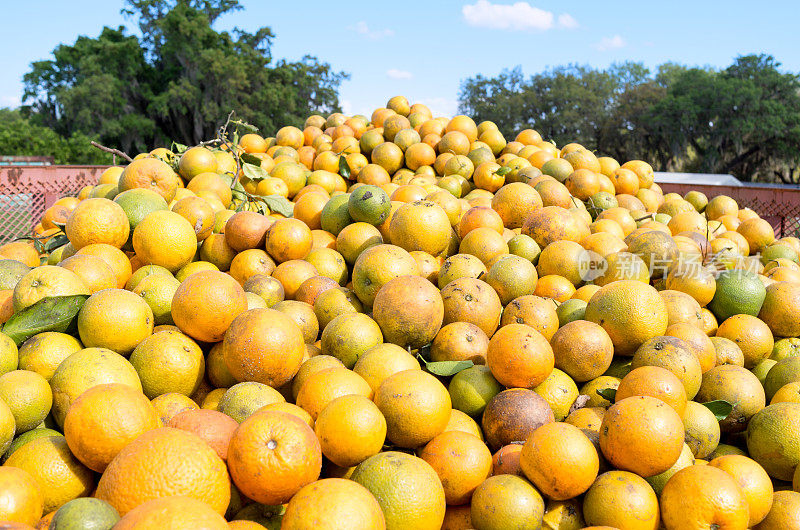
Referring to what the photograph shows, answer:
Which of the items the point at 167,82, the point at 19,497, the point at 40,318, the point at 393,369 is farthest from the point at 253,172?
the point at 167,82

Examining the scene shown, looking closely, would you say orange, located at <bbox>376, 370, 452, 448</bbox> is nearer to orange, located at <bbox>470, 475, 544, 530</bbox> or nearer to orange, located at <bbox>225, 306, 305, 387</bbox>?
orange, located at <bbox>470, 475, 544, 530</bbox>

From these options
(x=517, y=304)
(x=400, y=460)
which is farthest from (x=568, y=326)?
(x=400, y=460)

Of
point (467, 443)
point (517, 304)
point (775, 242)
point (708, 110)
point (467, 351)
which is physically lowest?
point (467, 443)

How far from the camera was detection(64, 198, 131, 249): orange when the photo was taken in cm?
308

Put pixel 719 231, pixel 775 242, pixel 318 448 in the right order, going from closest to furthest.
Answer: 1. pixel 318 448
2. pixel 775 242
3. pixel 719 231

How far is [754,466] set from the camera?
2080 millimetres

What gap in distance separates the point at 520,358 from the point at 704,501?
84cm

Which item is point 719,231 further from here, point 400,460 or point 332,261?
point 400,460

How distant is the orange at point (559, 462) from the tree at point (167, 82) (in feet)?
95.7

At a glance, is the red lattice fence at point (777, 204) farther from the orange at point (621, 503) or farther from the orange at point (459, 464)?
the orange at point (459, 464)

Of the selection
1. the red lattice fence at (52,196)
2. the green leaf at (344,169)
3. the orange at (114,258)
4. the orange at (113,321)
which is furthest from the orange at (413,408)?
the red lattice fence at (52,196)

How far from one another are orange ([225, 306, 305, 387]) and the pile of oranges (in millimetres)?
10

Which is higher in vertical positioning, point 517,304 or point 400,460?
point 517,304

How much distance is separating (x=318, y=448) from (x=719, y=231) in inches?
180
